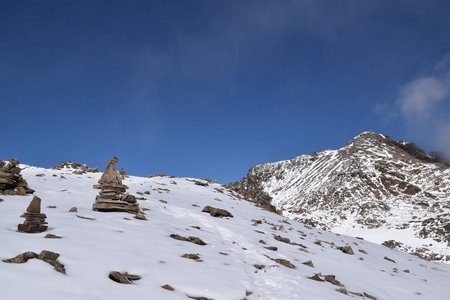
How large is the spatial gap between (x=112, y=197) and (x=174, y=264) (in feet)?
24.4

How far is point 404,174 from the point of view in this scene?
8094 centimetres

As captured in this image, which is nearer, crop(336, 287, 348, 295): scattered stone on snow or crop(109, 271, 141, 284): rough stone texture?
crop(109, 271, 141, 284): rough stone texture

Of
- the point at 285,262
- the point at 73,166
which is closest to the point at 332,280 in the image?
the point at 285,262

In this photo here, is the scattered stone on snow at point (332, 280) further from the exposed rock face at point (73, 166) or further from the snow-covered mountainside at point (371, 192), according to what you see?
the exposed rock face at point (73, 166)

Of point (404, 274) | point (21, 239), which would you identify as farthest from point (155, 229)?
point (404, 274)

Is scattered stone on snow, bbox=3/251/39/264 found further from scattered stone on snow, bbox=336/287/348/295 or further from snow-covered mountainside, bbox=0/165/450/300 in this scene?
scattered stone on snow, bbox=336/287/348/295

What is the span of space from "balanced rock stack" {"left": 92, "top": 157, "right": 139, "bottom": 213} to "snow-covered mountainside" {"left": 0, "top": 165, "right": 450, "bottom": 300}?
0.50 meters

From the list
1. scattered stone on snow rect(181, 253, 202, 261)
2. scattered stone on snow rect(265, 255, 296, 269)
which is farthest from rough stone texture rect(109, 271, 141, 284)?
scattered stone on snow rect(265, 255, 296, 269)

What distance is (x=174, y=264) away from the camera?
30.0 ft

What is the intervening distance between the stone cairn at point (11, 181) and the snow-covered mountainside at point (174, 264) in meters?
0.90

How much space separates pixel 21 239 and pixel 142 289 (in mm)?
3463

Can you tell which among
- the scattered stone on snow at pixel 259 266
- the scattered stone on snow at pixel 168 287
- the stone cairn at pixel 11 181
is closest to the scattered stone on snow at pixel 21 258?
the scattered stone on snow at pixel 168 287

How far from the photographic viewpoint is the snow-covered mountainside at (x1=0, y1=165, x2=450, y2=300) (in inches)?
265

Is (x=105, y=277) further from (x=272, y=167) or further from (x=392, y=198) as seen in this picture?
(x=272, y=167)
